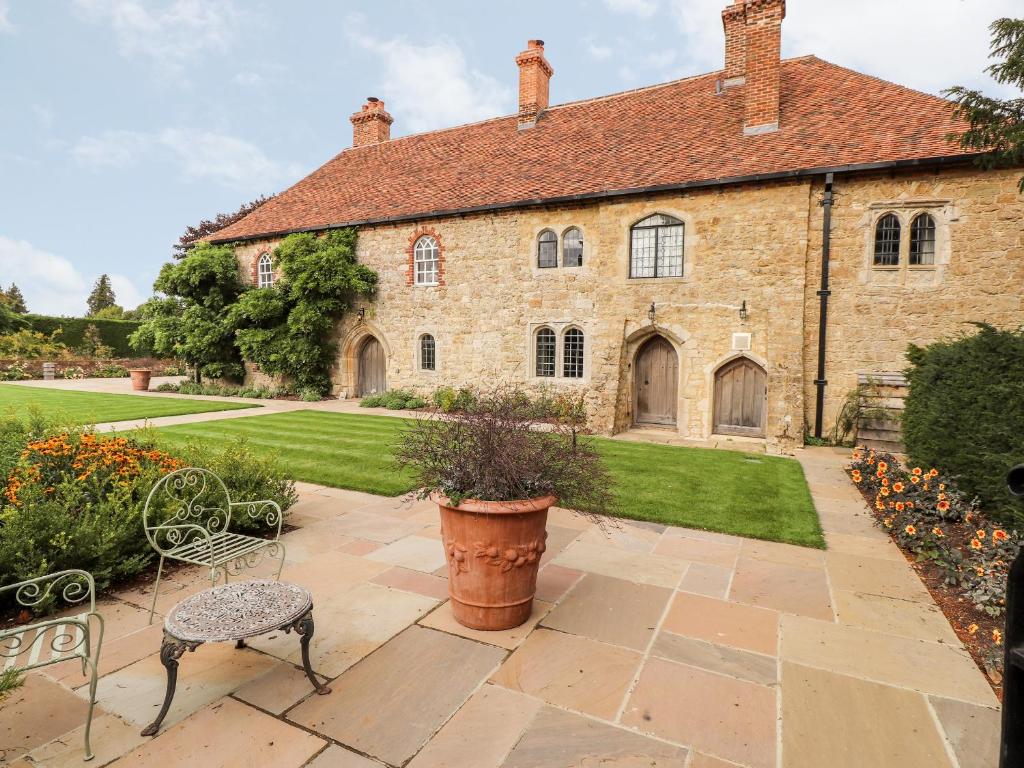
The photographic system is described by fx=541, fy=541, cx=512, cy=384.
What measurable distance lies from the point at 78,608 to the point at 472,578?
10.00 ft

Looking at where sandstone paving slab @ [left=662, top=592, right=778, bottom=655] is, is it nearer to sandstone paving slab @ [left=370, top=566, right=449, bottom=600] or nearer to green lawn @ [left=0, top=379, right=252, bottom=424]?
sandstone paving slab @ [left=370, top=566, right=449, bottom=600]

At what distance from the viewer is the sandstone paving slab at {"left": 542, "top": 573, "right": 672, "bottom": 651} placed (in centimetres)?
369

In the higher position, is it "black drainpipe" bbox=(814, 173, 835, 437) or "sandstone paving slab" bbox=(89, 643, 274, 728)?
"black drainpipe" bbox=(814, 173, 835, 437)

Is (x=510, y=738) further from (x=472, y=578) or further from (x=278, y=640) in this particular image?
(x=278, y=640)

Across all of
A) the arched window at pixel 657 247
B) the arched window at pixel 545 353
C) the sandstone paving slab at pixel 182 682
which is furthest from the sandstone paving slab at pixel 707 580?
the arched window at pixel 545 353

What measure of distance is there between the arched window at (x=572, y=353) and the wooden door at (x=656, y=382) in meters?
1.48

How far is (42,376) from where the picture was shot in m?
26.2

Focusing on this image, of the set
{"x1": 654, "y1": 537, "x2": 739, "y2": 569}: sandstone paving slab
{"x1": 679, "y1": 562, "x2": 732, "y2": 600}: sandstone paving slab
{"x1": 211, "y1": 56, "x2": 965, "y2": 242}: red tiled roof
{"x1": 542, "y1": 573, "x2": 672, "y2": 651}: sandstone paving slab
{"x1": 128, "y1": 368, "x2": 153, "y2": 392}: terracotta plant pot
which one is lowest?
{"x1": 542, "y1": 573, "x2": 672, "y2": 651}: sandstone paving slab

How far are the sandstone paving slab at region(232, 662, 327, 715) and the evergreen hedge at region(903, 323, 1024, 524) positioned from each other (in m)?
4.99

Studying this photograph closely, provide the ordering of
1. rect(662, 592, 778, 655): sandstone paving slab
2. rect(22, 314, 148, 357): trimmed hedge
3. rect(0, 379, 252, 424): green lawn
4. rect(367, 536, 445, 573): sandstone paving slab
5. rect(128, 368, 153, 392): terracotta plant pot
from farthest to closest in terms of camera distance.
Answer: rect(22, 314, 148, 357): trimmed hedge
rect(128, 368, 153, 392): terracotta plant pot
rect(0, 379, 252, 424): green lawn
rect(367, 536, 445, 573): sandstone paving slab
rect(662, 592, 778, 655): sandstone paving slab

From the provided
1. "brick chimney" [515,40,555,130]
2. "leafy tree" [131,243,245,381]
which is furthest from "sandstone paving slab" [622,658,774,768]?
"leafy tree" [131,243,245,381]

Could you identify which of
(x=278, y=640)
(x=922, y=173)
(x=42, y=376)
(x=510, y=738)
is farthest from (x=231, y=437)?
(x=42, y=376)

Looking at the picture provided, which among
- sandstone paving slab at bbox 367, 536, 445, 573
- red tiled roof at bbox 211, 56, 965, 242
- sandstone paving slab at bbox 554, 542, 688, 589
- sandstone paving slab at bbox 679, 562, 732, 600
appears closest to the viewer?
sandstone paving slab at bbox 679, 562, 732, 600

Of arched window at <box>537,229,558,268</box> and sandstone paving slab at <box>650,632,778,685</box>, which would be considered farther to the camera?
arched window at <box>537,229,558,268</box>
